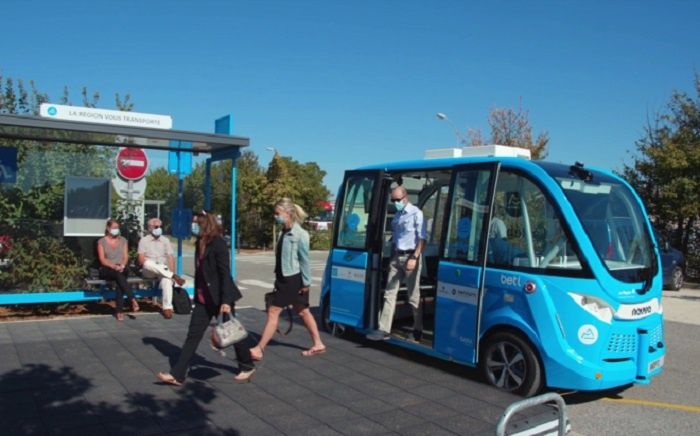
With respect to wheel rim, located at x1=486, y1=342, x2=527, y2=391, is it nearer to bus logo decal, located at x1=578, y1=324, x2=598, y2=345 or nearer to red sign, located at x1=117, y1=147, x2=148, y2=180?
bus logo decal, located at x1=578, y1=324, x2=598, y2=345

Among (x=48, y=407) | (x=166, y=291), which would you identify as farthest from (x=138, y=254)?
(x=48, y=407)

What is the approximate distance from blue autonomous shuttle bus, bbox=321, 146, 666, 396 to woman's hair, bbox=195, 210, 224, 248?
2.44 metres

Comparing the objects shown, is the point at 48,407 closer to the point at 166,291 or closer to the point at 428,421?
the point at 428,421

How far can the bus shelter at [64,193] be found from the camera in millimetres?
9531

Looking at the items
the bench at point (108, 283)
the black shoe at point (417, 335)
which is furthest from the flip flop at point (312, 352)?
the bench at point (108, 283)

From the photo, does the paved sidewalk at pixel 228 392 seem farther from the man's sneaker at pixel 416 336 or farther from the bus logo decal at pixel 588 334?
the bus logo decal at pixel 588 334

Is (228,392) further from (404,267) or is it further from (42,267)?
(42,267)

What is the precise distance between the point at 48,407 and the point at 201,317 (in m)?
1.47

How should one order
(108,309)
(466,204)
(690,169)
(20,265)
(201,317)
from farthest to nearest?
(690,169), (108,309), (20,265), (466,204), (201,317)

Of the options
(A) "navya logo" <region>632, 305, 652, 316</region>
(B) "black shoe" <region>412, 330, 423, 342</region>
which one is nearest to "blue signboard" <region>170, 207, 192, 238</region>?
(B) "black shoe" <region>412, 330, 423, 342</region>

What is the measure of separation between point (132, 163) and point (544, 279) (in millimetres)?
8276

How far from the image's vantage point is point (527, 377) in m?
5.60

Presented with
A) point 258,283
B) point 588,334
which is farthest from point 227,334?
point 258,283

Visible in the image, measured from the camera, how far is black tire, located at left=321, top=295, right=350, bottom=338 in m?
8.24
